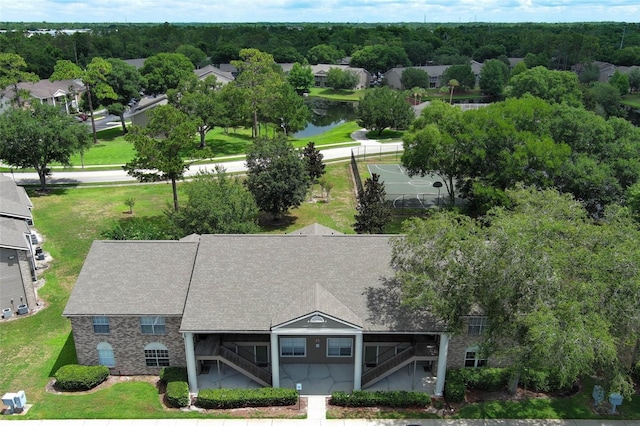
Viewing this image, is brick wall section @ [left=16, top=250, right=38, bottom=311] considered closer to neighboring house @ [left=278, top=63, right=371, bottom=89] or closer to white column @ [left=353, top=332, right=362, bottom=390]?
white column @ [left=353, top=332, right=362, bottom=390]

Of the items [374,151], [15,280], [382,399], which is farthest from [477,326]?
[374,151]

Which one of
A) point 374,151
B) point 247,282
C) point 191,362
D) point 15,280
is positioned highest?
point 247,282

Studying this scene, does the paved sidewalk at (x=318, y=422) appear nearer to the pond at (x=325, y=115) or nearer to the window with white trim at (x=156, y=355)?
the window with white trim at (x=156, y=355)

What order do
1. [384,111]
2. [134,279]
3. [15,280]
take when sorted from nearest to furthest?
[134,279] < [15,280] < [384,111]

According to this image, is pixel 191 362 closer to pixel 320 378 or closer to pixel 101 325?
pixel 101 325

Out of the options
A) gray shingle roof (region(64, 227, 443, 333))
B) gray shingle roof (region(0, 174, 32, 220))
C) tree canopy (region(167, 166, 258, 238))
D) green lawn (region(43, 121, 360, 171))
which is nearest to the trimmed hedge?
gray shingle roof (region(64, 227, 443, 333))

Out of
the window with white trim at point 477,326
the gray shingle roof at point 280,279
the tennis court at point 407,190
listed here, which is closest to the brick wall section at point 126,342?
the gray shingle roof at point 280,279

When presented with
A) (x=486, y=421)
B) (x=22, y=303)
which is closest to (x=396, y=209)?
(x=486, y=421)

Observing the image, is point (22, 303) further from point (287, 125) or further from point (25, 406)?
point (287, 125)
